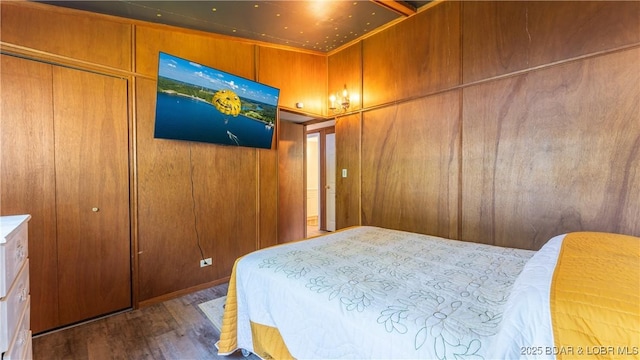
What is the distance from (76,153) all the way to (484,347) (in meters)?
2.88

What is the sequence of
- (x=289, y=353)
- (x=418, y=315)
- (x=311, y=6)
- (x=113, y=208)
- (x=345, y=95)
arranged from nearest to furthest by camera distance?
(x=418, y=315)
(x=289, y=353)
(x=113, y=208)
(x=311, y=6)
(x=345, y=95)

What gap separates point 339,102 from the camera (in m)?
3.72

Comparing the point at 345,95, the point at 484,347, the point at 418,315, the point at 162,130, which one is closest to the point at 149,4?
the point at 162,130

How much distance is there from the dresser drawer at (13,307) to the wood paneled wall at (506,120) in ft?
9.81

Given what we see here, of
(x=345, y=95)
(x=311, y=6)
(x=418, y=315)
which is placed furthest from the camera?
(x=345, y=95)

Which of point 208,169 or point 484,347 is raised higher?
point 208,169

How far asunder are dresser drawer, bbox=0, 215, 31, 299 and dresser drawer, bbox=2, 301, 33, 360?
0.82 feet

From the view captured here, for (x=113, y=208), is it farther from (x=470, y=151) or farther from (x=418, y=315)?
(x=470, y=151)

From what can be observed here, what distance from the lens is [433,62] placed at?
9.28 ft

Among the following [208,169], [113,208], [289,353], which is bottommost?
[289,353]

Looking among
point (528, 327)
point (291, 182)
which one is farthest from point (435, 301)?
point (291, 182)

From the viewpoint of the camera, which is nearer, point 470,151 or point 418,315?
point 418,315

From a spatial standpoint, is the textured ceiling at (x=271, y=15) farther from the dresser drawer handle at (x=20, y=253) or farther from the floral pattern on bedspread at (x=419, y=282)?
the floral pattern on bedspread at (x=419, y=282)

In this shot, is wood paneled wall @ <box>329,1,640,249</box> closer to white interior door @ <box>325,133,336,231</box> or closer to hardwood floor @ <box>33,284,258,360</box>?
white interior door @ <box>325,133,336,231</box>
